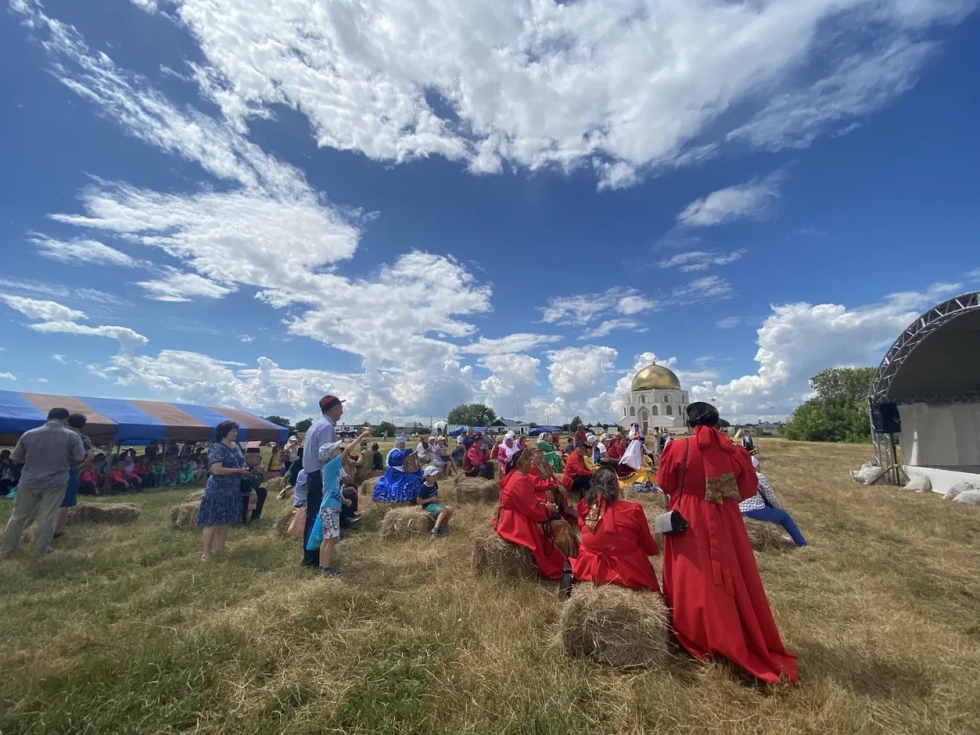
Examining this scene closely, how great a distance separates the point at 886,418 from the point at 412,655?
16.6m

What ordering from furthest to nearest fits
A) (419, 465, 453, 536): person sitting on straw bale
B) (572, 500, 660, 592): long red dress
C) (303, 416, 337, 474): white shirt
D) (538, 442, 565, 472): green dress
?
(538, 442, 565, 472): green dress
(419, 465, 453, 536): person sitting on straw bale
(303, 416, 337, 474): white shirt
(572, 500, 660, 592): long red dress

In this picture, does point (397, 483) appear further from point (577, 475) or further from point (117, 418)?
point (117, 418)

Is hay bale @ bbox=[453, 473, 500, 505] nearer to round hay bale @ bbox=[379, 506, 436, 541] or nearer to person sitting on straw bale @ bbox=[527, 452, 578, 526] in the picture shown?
round hay bale @ bbox=[379, 506, 436, 541]

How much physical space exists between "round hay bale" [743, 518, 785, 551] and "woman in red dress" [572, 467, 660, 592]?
11.4 feet

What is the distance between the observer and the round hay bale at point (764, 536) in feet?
21.4

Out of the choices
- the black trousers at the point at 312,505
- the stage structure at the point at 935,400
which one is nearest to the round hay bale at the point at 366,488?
the black trousers at the point at 312,505

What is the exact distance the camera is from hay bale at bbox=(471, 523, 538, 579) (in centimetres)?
514

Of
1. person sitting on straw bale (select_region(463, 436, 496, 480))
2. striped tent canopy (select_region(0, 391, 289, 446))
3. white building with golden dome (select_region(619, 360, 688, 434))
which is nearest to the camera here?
striped tent canopy (select_region(0, 391, 289, 446))

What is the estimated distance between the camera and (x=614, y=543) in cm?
395

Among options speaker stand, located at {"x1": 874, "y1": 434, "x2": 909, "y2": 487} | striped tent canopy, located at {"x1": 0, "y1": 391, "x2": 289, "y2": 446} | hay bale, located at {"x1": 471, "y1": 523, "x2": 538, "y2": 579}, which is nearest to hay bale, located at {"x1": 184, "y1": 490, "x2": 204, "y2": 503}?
striped tent canopy, located at {"x1": 0, "y1": 391, "x2": 289, "y2": 446}

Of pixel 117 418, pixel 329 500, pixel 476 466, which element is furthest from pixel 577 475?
pixel 117 418

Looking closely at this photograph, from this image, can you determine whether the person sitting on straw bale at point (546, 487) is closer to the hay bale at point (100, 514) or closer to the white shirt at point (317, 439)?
the white shirt at point (317, 439)

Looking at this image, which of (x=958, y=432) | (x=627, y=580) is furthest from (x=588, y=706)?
(x=958, y=432)

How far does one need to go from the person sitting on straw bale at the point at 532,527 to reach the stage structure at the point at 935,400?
45.3 ft
